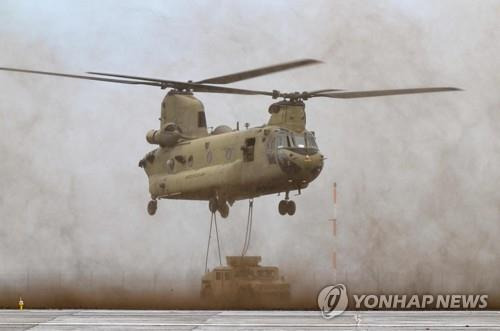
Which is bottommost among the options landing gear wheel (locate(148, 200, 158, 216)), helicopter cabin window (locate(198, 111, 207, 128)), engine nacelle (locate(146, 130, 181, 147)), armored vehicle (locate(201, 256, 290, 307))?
armored vehicle (locate(201, 256, 290, 307))

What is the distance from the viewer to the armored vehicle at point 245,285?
4706 centimetres

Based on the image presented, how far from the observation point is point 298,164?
4303 centimetres

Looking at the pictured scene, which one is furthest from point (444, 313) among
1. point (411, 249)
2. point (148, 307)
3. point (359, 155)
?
point (148, 307)

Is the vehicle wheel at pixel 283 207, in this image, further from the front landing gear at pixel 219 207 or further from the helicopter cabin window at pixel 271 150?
the helicopter cabin window at pixel 271 150

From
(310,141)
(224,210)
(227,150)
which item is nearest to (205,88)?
(227,150)

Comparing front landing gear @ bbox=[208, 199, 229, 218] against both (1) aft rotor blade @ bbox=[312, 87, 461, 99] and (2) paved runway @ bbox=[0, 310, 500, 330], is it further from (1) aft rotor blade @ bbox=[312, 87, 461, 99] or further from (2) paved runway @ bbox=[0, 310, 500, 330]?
(1) aft rotor blade @ bbox=[312, 87, 461, 99]

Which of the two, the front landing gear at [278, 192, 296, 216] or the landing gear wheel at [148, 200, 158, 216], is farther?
the landing gear wheel at [148, 200, 158, 216]

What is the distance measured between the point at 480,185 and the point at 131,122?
13.1 metres

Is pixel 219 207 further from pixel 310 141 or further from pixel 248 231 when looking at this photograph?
pixel 310 141

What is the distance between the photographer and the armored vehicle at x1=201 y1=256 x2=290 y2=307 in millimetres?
47062

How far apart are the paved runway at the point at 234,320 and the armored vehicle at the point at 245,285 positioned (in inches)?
64.3

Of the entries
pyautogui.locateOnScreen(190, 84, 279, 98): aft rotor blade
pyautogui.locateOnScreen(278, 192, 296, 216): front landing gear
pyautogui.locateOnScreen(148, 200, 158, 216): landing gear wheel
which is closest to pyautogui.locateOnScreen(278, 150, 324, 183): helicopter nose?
pyautogui.locateOnScreen(190, 84, 279, 98): aft rotor blade

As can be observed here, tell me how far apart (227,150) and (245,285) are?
17.4ft

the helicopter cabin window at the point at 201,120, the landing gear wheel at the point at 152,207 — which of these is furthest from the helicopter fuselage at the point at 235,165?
the helicopter cabin window at the point at 201,120
